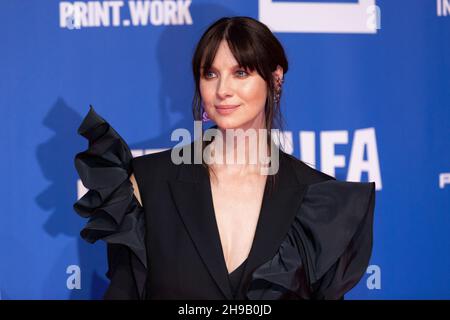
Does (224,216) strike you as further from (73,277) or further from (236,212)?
(73,277)

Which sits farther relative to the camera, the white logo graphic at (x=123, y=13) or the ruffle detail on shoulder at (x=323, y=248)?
the white logo graphic at (x=123, y=13)

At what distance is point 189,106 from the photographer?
7.70 feet

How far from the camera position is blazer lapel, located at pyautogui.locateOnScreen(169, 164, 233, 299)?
1747 mm

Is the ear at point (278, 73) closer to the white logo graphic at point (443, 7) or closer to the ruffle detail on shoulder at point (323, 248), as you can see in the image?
the ruffle detail on shoulder at point (323, 248)

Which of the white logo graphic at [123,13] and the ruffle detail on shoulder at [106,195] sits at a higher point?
the white logo graphic at [123,13]

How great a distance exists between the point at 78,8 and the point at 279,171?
92cm

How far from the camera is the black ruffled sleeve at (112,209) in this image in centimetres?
177

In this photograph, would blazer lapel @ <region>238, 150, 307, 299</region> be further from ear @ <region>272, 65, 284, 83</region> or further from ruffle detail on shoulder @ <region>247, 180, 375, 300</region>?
ear @ <region>272, 65, 284, 83</region>

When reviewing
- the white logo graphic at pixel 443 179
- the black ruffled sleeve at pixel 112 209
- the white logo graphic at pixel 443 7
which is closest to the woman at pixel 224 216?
the black ruffled sleeve at pixel 112 209

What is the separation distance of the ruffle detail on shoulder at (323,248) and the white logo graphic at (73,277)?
31.3 inches

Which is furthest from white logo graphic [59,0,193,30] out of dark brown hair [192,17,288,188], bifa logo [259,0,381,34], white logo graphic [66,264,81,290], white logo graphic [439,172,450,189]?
white logo graphic [439,172,450,189]

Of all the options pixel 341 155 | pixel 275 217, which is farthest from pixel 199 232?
pixel 341 155

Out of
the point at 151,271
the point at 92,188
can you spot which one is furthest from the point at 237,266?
the point at 92,188
